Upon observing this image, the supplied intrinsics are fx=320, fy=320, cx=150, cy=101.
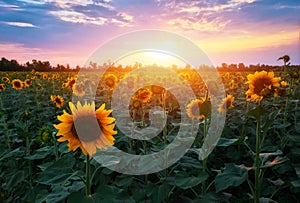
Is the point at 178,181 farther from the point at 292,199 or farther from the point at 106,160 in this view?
the point at 292,199

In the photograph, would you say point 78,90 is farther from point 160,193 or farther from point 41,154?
point 160,193

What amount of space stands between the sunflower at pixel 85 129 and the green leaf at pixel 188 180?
0.50 metres

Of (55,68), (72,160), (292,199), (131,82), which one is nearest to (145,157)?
(72,160)

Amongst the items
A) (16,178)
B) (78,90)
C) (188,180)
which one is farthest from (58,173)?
(78,90)

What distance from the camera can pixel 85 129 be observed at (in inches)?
63.8

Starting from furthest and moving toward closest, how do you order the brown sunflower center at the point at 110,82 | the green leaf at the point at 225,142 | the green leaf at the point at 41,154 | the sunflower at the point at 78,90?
the brown sunflower center at the point at 110,82, the sunflower at the point at 78,90, the green leaf at the point at 41,154, the green leaf at the point at 225,142

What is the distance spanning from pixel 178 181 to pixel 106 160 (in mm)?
439

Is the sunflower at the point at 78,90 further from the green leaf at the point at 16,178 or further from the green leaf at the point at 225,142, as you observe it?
the green leaf at the point at 225,142

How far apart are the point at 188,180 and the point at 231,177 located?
0.93 ft

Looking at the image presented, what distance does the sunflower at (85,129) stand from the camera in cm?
157

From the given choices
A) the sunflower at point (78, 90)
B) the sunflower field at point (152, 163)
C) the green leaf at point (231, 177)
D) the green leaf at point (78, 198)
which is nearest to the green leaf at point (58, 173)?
the sunflower field at point (152, 163)

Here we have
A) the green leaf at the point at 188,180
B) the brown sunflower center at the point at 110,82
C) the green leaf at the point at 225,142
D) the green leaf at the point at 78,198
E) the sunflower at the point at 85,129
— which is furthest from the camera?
the brown sunflower center at the point at 110,82

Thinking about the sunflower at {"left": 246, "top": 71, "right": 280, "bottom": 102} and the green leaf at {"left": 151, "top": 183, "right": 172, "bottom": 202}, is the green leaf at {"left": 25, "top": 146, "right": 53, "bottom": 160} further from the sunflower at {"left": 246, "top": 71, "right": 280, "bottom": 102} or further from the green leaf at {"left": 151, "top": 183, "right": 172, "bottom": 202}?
the sunflower at {"left": 246, "top": 71, "right": 280, "bottom": 102}

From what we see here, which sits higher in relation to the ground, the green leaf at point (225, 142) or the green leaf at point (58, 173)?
the green leaf at point (225, 142)
